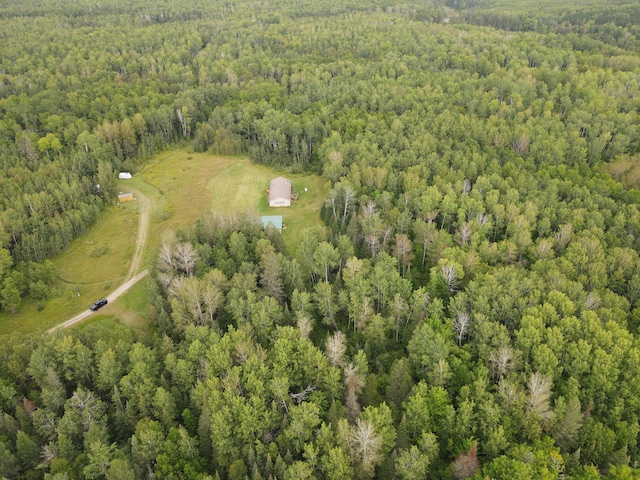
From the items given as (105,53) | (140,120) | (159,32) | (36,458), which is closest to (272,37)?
(159,32)

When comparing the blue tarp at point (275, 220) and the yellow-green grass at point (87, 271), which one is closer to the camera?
the yellow-green grass at point (87, 271)

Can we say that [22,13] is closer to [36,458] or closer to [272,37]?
[272,37]

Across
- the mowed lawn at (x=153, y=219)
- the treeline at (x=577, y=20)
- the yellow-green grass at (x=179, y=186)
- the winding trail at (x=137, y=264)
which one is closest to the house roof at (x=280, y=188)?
the mowed lawn at (x=153, y=219)

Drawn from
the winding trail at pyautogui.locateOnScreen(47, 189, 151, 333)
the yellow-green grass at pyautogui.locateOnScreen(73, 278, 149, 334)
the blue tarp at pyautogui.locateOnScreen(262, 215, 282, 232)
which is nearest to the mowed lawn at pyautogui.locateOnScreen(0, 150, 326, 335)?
the yellow-green grass at pyautogui.locateOnScreen(73, 278, 149, 334)

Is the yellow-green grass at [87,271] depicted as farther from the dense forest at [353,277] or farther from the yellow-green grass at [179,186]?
the yellow-green grass at [179,186]

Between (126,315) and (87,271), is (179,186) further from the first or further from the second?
(126,315)

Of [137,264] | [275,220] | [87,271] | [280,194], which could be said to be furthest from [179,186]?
[87,271]
